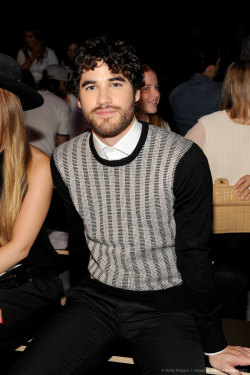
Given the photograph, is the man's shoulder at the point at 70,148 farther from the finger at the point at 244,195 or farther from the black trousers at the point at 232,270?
the black trousers at the point at 232,270

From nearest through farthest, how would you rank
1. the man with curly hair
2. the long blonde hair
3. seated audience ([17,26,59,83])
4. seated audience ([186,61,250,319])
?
the man with curly hair < the long blonde hair < seated audience ([186,61,250,319]) < seated audience ([17,26,59,83])

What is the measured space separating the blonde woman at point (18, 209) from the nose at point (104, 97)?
0.32 metres

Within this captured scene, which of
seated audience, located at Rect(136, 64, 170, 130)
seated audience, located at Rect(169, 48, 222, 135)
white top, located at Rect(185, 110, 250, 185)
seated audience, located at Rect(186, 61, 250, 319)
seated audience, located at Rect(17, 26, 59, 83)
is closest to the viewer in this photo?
seated audience, located at Rect(186, 61, 250, 319)

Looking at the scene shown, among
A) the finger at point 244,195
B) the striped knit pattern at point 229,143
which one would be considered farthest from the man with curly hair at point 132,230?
the striped knit pattern at point 229,143

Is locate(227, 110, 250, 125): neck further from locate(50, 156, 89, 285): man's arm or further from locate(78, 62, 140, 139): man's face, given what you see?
locate(50, 156, 89, 285): man's arm

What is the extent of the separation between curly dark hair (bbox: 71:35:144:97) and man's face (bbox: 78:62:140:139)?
0.9 inches

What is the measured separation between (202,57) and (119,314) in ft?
8.37

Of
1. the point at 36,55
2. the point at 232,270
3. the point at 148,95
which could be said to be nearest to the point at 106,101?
the point at 232,270

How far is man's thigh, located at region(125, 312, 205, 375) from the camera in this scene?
5.00 ft

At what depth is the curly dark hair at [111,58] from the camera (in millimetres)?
1775

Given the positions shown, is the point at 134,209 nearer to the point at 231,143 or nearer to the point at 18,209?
the point at 18,209

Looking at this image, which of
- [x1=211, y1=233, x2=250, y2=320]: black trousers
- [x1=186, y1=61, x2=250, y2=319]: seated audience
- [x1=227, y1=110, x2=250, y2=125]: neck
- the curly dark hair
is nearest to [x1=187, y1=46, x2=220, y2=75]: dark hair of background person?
[x1=186, y1=61, x2=250, y2=319]: seated audience

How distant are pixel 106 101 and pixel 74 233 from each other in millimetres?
624

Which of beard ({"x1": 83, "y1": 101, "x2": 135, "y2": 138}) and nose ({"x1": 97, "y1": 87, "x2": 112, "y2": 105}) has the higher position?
nose ({"x1": 97, "y1": 87, "x2": 112, "y2": 105})
